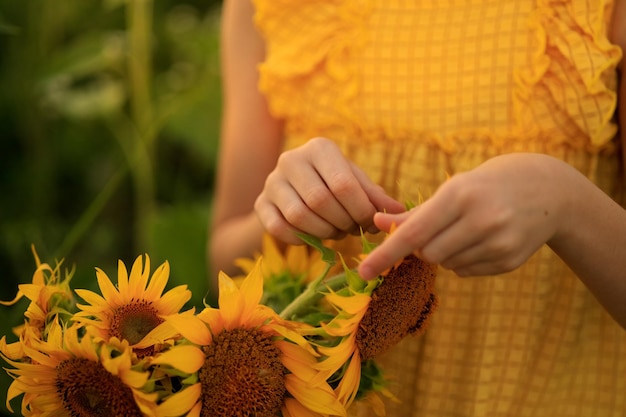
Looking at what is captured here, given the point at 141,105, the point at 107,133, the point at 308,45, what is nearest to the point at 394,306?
the point at 308,45

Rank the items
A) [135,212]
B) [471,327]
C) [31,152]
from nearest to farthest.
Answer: [471,327]
[31,152]
[135,212]

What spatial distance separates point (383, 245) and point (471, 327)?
0.20m

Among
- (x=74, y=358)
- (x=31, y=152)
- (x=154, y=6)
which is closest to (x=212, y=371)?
(x=74, y=358)

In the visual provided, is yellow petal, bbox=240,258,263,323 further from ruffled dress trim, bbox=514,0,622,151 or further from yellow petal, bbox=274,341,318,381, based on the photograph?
ruffled dress trim, bbox=514,0,622,151

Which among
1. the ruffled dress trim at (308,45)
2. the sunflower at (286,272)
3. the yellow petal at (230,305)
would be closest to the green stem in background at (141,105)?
the ruffled dress trim at (308,45)

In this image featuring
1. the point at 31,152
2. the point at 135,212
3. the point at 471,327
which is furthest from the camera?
the point at 135,212

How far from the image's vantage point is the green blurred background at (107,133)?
868mm

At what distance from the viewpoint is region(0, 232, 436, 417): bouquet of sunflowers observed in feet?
1.02

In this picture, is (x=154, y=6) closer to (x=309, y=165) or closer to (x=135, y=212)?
(x=135, y=212)

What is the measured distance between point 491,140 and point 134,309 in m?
0.26

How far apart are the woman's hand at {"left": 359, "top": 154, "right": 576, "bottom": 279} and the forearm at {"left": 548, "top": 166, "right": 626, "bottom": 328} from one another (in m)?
0.03

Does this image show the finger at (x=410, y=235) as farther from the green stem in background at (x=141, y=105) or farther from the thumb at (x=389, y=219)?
the green stem in background at (x=141, y=105)

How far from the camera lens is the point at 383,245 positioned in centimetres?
32

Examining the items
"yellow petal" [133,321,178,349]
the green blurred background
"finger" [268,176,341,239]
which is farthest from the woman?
the green blurred background
